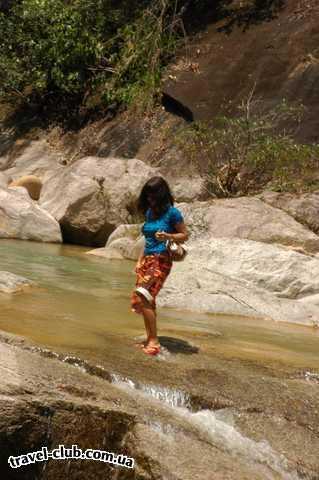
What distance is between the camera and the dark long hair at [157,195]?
17.7ft

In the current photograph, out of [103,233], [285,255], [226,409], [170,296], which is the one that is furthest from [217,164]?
[226,409]

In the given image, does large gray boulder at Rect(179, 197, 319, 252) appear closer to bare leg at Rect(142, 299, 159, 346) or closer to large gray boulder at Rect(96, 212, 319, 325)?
large gray boulder at Rect(96, 212, 319, 325)

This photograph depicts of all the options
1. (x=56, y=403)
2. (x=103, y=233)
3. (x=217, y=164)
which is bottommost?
(x=103, y=233)

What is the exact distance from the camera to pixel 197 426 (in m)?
4.17

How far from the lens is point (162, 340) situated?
19.1 feet

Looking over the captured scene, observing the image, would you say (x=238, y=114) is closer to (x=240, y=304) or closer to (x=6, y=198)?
(x=6, y=198)

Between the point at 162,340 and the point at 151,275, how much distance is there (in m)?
0.68

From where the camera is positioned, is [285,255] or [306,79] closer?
[285,255]

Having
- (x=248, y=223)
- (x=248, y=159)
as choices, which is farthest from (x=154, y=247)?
(x=248, y=159)

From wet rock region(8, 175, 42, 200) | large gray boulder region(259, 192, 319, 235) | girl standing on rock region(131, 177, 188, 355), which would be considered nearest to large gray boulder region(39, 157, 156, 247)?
wet rock region(8, 175, 42, 200)

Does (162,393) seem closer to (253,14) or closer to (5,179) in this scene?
(5,179)

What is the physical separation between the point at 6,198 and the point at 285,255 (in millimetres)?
7162

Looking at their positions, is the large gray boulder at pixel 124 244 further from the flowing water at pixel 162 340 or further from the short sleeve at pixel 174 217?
the short sleeve at pixel 174 217

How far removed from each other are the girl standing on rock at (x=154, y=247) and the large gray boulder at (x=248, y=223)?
6488 millimetres
